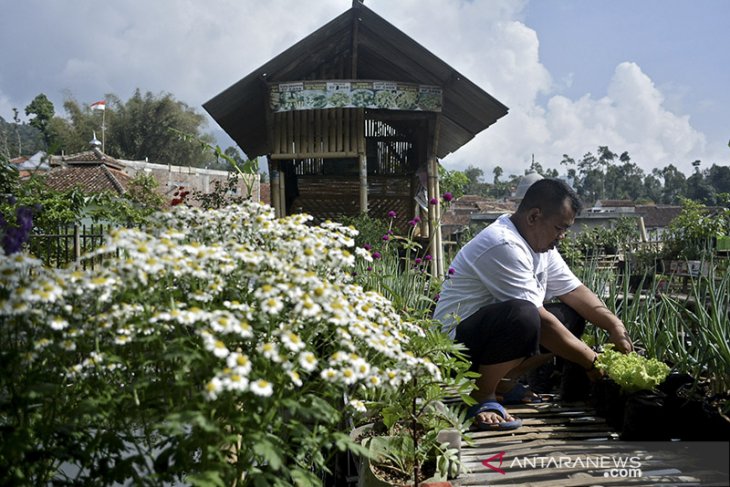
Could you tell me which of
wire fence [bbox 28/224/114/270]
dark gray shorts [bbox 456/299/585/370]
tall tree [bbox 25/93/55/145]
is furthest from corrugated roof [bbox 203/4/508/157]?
tall tree [bbox 25/93/55/145]

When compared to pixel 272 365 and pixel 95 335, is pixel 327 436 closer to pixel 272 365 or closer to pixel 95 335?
pixel 272 365

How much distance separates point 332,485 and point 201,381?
171 centimetres

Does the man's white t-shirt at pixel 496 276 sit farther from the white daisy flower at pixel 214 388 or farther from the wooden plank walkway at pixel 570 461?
the white daisy flower at pixel 214 388

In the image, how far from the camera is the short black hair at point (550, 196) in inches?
121

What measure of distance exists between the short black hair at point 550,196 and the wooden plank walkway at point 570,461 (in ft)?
3.62

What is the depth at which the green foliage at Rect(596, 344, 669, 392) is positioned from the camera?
259 cm

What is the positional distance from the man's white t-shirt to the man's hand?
0.38 m

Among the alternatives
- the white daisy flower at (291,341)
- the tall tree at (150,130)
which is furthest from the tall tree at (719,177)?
the white daisy flower at (291,341)

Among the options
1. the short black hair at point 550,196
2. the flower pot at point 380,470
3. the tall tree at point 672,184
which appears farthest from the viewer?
the tall tree at point 672,184

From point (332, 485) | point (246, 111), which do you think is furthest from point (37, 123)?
point (332, 485)

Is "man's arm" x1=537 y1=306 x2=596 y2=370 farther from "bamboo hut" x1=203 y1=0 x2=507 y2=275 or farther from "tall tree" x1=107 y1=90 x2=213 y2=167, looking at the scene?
"tall tree" x1=107 y1=90 x2=213 y2=167

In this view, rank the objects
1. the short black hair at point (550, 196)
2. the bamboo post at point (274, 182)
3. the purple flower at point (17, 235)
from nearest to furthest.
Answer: the purple flower at point (17, 235) → the short black hair at point (550, 196) → the bamboo post at point (274, 182)

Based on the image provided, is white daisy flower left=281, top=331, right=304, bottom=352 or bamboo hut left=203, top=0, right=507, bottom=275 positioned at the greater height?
bamboo hut left=203, top=0, right=507, bottom=275

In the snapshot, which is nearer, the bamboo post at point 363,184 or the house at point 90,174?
the bamboo post at point 363,184
